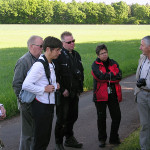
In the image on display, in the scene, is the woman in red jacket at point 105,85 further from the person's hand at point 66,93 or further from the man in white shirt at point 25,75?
the man in white shirt at point 25,75

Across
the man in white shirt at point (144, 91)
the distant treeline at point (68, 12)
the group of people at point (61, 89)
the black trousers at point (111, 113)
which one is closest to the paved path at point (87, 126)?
the black trousers at point (111, 113)

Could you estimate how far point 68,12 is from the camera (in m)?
140

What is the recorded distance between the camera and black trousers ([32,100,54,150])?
3.55 meters

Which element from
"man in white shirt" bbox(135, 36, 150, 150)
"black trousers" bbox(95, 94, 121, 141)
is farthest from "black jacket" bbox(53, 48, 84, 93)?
"man in white shirt" bbox(135, 36, 150, 150)

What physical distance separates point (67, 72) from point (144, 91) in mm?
1296

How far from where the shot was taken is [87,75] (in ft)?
41.6

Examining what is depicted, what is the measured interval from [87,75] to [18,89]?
8460 millimetres

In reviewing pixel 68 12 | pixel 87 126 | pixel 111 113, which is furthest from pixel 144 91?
pixel 68 12

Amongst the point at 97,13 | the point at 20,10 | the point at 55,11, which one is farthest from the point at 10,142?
the point at 97,13

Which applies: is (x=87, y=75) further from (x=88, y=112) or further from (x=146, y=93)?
(x=146, y=93)

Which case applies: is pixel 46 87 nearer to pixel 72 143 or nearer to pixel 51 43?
pixel 51 43

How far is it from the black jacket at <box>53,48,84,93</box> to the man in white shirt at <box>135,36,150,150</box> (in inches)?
41.6

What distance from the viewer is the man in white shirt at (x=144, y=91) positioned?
4578 mm

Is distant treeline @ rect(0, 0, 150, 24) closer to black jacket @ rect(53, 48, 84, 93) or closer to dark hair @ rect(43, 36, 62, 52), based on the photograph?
black jacket @ rect(53, 48, 84, 93)
